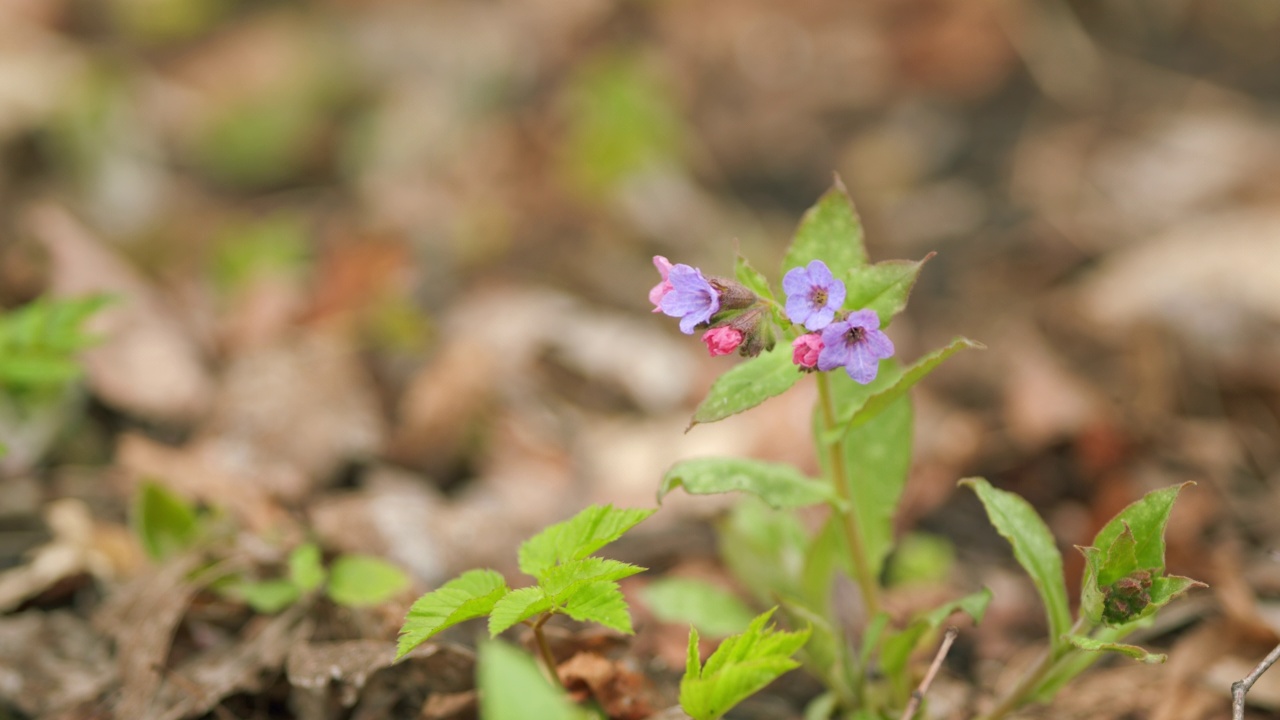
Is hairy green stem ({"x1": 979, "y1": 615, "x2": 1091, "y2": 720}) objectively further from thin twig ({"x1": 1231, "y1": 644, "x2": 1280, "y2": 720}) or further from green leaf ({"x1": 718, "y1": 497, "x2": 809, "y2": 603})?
green leaf ({"x1": 718, "y1": 497, "x2": 809, "y2": 603})

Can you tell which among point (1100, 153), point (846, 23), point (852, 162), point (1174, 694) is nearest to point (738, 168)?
point (852, 162)

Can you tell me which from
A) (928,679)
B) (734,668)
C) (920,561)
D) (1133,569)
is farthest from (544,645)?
(920,561)

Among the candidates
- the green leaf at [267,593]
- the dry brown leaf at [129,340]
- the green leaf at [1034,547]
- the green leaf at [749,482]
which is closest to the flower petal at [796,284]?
the green leaf at [749,482]

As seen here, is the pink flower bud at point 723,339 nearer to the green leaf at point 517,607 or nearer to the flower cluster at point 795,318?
the flower cluster at point 795,318

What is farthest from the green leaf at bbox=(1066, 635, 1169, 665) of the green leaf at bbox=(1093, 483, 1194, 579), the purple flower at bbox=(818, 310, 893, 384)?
the purple flower at bbox=(818, 310, 893, 384)

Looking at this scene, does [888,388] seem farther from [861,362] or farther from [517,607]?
[517,607]

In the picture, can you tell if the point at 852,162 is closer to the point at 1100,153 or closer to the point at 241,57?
the point at 1100,153
